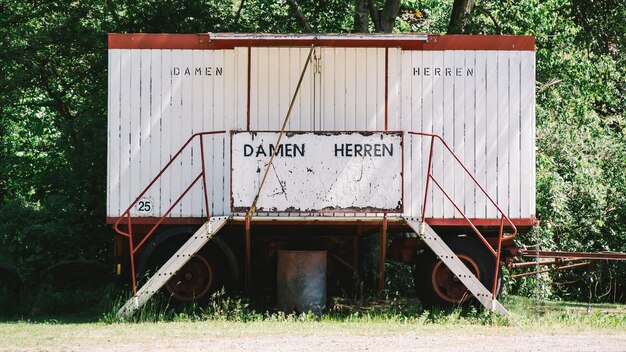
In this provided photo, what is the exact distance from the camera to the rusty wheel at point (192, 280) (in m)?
15.7

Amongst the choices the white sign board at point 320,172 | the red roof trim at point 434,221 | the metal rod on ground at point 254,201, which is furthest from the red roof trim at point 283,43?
the red roof trim at point 434,221

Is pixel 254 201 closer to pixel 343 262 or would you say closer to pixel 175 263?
pixel 175 263

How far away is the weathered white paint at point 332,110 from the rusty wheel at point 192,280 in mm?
732

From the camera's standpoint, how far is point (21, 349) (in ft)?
38.2

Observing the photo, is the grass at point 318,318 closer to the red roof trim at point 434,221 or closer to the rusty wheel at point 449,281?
the rusty wheel at point 449,281

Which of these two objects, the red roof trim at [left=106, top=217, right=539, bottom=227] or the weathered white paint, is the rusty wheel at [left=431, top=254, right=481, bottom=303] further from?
the weathered white paint

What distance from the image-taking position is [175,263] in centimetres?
1480

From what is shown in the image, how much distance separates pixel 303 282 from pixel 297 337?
2.84 meters

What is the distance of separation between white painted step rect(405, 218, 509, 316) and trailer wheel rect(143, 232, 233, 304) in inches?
114

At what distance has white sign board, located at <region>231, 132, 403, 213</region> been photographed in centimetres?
1450

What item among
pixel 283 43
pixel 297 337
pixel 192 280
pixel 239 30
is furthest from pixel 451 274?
pixel 239 30

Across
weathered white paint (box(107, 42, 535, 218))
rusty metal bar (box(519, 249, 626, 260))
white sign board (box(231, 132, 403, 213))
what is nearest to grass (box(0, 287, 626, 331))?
rusty metal bar (box(519, 249, 626, 260))

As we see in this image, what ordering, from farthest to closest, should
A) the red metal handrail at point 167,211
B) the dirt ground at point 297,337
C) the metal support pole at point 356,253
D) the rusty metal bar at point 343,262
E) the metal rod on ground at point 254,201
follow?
1. the metal support pole at point 356,253
2. the rusty metal bar at point 343,262
3. the red metal handrail at point 167,211
4. the metal rod on ground at point 254,201
5. the dirt ground at point 297,337

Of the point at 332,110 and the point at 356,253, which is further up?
the point at 332,110
